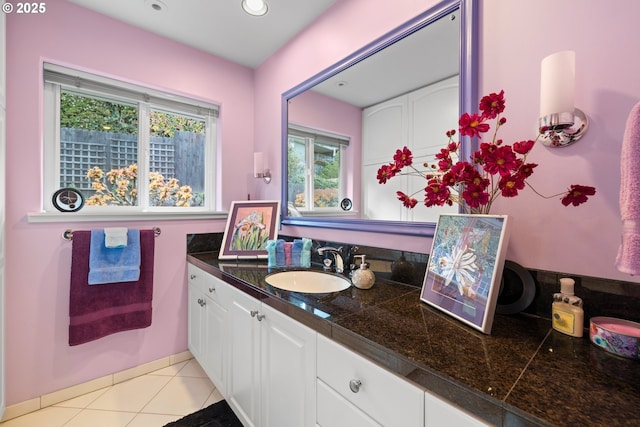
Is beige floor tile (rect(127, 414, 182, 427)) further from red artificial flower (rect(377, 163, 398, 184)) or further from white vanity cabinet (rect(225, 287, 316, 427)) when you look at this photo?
red artificial flower (rect(377, 163, 398, 184))

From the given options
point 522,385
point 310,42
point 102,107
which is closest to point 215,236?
point 102,107

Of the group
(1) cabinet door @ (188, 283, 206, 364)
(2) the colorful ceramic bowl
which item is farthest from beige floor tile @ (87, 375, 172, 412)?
(2) the colorful ceramic bowl

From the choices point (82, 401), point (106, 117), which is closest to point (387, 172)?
point (106, 117)

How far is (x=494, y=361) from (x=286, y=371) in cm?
71

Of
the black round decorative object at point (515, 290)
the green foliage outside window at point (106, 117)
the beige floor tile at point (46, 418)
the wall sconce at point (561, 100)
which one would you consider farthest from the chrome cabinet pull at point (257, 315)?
the green foliage outside window at point (106, 117)

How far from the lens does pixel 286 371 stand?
1035mm

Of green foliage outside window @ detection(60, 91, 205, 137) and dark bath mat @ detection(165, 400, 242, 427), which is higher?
green foliage outside window @ detection(60, 91, 205, 137)

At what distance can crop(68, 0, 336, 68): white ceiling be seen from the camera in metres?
1.65

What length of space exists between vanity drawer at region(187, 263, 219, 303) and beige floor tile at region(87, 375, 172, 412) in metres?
0.67

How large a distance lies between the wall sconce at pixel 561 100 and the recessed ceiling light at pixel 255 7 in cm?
153

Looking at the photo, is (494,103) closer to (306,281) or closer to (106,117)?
(306,281)

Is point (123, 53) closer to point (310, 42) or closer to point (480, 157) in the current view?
point (310, 42)

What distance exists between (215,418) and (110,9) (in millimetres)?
2509

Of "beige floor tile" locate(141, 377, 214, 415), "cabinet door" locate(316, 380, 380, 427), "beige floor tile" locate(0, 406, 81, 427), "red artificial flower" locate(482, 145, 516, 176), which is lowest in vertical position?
"beige floor tile" locate(0, 406, 81, 427)
